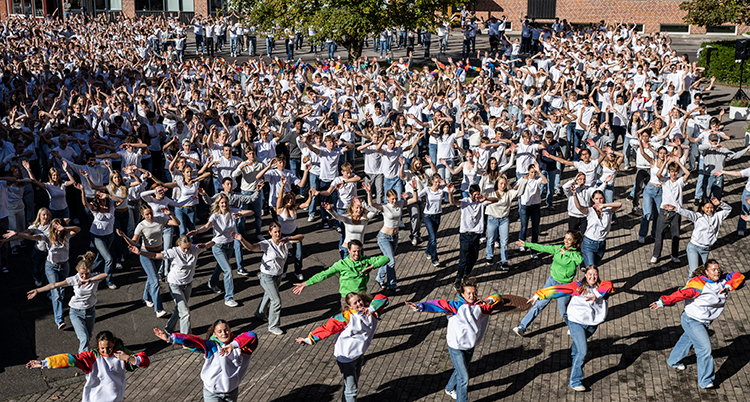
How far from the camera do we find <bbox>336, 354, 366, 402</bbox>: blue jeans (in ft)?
24.6

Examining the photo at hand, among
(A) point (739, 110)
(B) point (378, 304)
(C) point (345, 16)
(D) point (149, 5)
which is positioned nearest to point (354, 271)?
(B) point (378, 304)

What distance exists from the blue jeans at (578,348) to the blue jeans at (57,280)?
21.9 feet

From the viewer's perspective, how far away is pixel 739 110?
21.7m

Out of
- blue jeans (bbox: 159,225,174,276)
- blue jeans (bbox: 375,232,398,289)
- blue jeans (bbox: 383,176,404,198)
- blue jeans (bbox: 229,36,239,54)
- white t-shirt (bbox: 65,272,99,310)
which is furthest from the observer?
blue jeans (bbox: 229,36,239,54)

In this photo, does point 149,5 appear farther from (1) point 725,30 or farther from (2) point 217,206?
(2) point 217,206

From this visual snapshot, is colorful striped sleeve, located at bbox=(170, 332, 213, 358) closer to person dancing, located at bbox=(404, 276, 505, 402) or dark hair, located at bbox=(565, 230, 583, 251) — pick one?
person dancing, located at bbox=(404, 276, 505, 402)

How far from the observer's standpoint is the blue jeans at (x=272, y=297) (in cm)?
955

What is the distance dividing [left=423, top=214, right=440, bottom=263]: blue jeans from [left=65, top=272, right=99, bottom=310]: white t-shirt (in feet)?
17.5

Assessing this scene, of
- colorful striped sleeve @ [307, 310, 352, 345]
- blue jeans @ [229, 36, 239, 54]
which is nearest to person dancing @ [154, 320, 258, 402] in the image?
colorful striped sleeve @ [307, 310, 352, 345]

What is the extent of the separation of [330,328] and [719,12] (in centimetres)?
3084

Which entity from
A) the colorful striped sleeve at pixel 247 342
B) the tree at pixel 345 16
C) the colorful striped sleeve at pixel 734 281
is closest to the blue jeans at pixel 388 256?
the colorful striped sleeve at pixel 247 342

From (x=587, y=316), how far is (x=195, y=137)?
9114 millimetres

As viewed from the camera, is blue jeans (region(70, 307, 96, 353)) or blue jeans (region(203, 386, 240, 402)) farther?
blue jeans (region(70, 307, 96, 353))

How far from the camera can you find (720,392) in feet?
27.0
